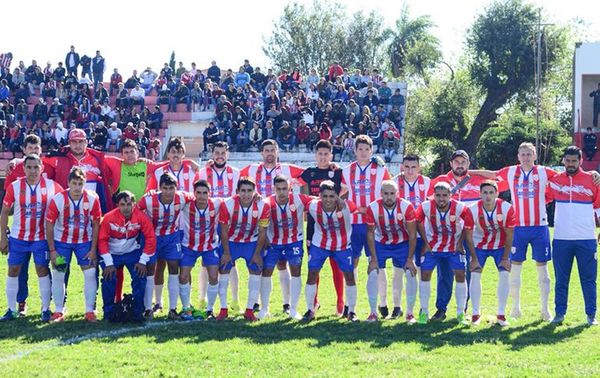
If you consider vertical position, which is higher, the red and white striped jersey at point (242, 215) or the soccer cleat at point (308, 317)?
the red and white striped jersey at point (242, 215)

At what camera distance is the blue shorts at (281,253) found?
990 centimetres

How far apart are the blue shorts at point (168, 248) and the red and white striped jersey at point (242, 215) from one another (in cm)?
58

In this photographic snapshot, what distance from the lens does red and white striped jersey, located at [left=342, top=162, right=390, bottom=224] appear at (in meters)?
10.4

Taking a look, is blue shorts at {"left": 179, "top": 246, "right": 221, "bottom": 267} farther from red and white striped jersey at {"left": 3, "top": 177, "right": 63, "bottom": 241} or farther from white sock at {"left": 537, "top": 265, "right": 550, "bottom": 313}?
white sock at {"left": 537, "top": 265, "right": 550, "bottom": 313}

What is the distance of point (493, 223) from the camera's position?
9664 millimetres

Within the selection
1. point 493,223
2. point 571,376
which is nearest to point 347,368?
point 571,376

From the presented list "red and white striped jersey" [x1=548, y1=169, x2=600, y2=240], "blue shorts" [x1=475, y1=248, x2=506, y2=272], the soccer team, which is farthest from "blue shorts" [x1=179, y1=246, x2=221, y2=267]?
"red and white striped jersey" [x1=548, y1=169, x2=600, y2=240]

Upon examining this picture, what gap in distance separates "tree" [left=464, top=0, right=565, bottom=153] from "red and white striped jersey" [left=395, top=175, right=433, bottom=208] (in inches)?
1451

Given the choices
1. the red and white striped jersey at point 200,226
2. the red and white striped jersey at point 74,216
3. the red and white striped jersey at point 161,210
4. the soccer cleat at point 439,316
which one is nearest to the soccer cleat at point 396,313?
the soccer cleat at point 439,316

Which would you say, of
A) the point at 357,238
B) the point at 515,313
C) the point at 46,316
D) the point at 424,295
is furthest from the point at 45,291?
the point at 515,313

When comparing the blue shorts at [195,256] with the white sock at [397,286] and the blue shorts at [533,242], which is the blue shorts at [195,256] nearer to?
the white sock at [397,286]

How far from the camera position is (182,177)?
10758 millimetres

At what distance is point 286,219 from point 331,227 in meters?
A: 0.54

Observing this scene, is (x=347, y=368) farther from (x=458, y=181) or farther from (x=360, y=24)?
(x=360, y=24)
